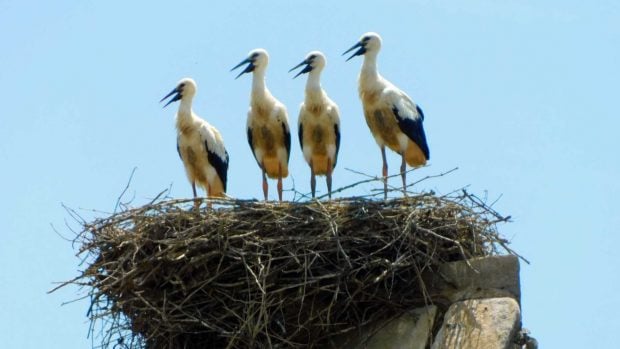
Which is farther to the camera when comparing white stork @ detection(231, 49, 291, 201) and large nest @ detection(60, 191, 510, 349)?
white stork @ detection(231, 49, 291, 201)

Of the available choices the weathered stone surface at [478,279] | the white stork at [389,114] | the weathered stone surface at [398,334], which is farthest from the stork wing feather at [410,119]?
the weathered stone surface at [398,334]

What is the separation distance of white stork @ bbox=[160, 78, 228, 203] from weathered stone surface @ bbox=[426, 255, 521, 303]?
4.15 metres

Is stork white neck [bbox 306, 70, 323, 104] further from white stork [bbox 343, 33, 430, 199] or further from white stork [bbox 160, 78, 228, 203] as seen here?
white stork [bbox 160, 78, 228, 203]

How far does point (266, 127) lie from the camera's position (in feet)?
53.2

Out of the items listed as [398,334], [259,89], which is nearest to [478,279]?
[398,334]

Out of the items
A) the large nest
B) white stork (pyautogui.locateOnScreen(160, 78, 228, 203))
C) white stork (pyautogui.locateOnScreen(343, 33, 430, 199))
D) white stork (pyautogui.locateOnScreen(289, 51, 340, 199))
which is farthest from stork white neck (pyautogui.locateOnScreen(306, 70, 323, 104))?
the large nest

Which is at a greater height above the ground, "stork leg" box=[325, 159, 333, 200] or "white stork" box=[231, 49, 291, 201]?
"white stork" box=[231, 49, 291, 201]

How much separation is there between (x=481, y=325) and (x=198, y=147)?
4984 millimetres

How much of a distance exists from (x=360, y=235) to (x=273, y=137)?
3625 millimetres

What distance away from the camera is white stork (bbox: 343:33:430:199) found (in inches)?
627

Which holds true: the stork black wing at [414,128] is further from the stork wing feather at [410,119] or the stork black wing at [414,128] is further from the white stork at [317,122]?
the white stork at [317,122]

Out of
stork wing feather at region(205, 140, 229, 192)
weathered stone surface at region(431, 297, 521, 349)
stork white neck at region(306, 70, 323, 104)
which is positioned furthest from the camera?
stork wing feather at region(205, 140, 229, 192)

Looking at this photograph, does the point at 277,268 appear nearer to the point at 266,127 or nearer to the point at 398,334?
the point at 398,334

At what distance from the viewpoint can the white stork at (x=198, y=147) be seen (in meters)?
16.5
